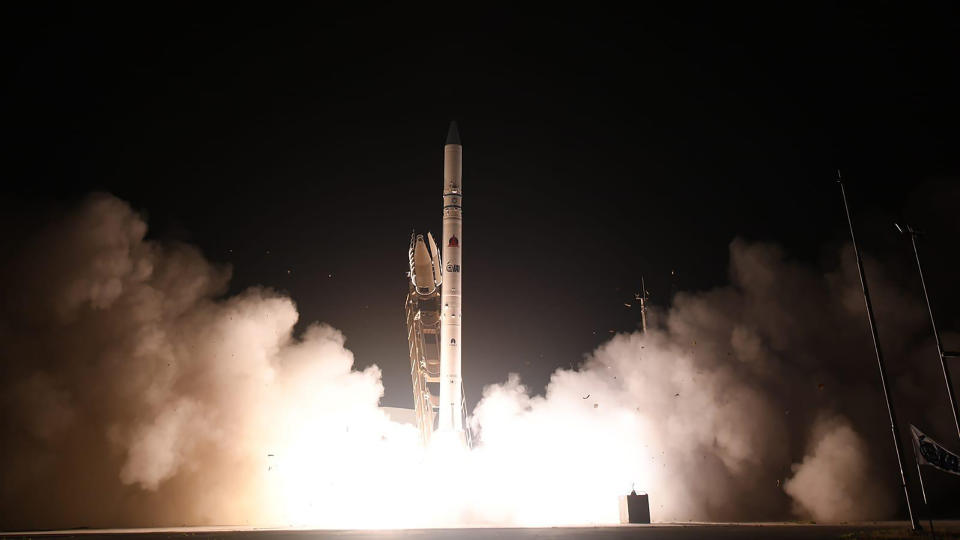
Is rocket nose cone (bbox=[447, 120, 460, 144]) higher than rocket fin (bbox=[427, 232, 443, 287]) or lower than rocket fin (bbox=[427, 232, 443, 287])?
higher

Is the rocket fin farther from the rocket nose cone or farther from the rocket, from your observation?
the rocket nose cone

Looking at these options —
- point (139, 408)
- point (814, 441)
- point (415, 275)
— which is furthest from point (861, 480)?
point (139, 408)

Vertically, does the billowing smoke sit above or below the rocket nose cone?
below

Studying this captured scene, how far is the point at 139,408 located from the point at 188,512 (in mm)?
4349

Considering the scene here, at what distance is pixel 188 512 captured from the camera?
86.7ft

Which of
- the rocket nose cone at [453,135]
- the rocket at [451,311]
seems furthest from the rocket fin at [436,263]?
the rocket nose cone at [453,135]

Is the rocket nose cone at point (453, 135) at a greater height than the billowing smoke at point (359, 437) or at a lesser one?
greater

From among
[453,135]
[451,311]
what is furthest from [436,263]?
Result: [453,135]

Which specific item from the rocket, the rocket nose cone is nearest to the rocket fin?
the rocket

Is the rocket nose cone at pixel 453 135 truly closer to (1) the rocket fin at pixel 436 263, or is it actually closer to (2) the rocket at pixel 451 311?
(2) the rocket at pixel 451 311

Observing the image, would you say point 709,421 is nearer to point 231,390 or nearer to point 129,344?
point 231,390

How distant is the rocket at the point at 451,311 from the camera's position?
24.5 m

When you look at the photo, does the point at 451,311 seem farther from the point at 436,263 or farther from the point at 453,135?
the point at 453,135

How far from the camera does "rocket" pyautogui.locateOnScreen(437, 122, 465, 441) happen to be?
2447 cm
